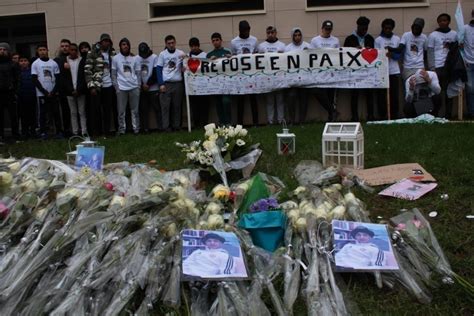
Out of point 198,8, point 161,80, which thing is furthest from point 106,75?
point 198,8

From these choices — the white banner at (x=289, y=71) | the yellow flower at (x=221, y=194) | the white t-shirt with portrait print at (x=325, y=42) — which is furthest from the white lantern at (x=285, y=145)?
the white t-shirt with portrait print at (x=325, y=42)

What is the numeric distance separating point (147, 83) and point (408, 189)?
663 centimetres

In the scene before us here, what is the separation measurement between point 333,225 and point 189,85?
7223 millimetres

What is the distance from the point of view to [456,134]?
705cm

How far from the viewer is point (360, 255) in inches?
118

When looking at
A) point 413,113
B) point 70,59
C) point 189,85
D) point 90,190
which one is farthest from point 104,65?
point 90,190

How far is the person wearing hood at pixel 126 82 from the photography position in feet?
32.6

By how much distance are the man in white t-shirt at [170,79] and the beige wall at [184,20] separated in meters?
1.03

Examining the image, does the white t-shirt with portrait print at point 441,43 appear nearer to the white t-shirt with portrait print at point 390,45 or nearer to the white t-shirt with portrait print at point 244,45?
the white t-shirt with portrait print at point 390,45

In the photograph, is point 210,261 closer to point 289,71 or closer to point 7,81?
point 289,71

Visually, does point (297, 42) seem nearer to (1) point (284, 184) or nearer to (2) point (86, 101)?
(2) point (86, 101)

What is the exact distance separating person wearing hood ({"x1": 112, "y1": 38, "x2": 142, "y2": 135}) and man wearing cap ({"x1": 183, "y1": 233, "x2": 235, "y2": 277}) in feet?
23.5

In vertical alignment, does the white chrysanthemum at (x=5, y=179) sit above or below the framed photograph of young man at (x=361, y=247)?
above

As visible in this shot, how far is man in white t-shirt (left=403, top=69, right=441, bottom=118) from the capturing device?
9227 mm
